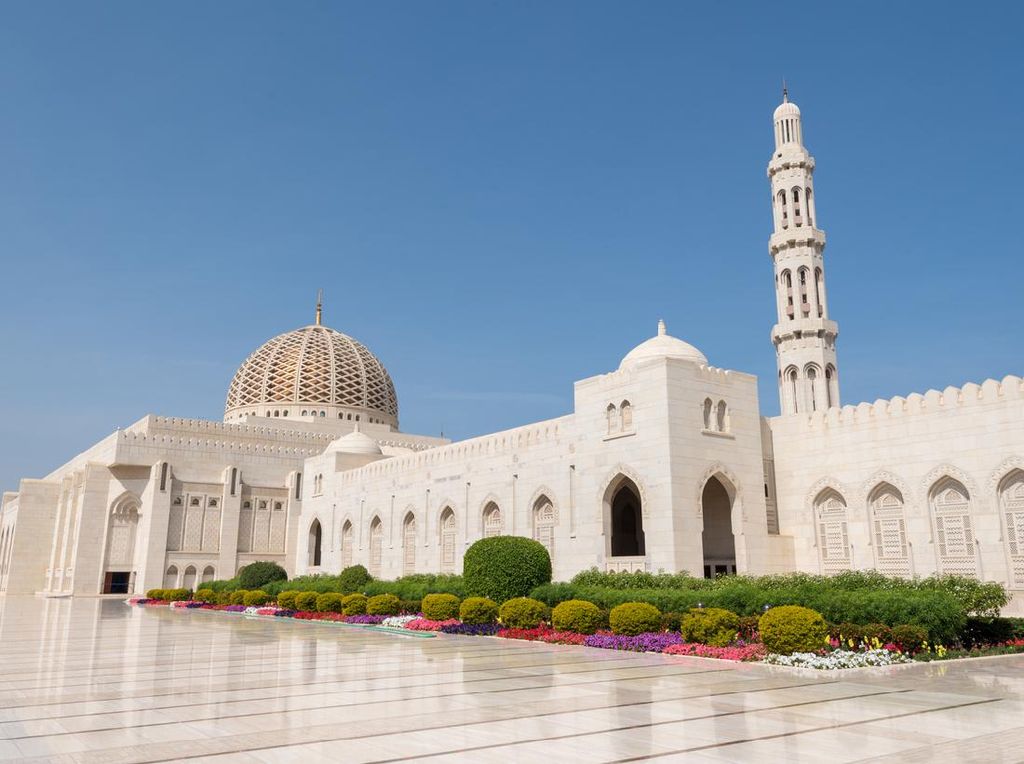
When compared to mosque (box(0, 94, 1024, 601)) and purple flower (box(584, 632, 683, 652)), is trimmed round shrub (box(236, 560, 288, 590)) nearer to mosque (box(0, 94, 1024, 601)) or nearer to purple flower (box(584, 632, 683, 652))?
mosque (box(0, 94, 1024, 601))

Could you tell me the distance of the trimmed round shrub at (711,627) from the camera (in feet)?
39.8

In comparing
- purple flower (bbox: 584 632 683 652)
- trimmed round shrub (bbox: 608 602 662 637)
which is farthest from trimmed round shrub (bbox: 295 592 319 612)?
trimmed round shrub (bbox: 608 602 662 637)

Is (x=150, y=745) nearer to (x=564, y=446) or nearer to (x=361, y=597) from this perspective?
(x=361, y=597)

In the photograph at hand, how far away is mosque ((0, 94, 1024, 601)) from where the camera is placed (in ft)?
58.3

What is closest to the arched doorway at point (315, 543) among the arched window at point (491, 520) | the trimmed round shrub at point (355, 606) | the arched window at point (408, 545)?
the arched window at point (408, 545)

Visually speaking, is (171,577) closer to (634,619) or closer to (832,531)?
(832,531)

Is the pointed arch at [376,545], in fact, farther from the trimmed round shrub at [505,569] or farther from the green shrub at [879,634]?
the green shrub at [879,634]

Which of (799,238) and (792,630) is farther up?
(799,238)

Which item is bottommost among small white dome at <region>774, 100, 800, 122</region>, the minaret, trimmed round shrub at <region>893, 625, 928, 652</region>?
trimmed round shrub at <region>893, 625, 928, 652</region>

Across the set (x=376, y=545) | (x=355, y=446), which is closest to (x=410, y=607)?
(x=376, y=545)

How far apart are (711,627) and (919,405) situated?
29.7 feet

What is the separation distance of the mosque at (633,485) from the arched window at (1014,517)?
4cm

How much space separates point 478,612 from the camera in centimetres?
1634

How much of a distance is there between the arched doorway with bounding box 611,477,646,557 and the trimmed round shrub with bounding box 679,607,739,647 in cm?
1242
